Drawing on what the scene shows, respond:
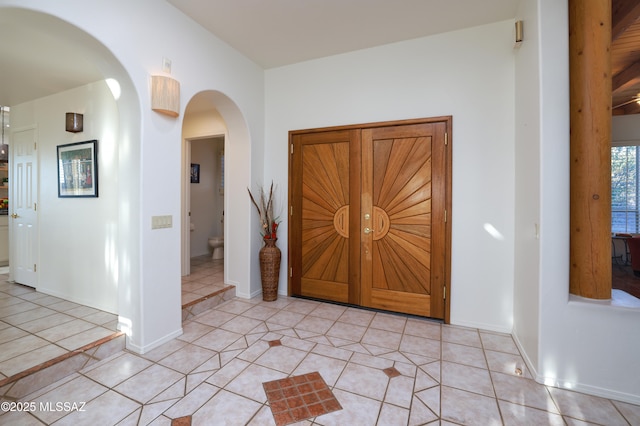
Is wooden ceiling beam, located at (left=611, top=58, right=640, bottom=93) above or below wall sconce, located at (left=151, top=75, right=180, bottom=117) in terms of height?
above

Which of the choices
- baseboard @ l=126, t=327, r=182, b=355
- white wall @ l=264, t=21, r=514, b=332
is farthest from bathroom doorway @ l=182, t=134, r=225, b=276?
white wall @ l=264, t=21, r=514, b=332

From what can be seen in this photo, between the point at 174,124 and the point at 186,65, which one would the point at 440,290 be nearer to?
the point at 174,124

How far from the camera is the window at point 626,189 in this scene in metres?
5.41

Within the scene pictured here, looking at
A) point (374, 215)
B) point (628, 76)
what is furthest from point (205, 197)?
point (628, 76)

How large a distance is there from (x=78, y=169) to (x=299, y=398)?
11.2 feet

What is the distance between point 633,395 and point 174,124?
3.95m

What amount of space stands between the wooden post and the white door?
5.76 meters

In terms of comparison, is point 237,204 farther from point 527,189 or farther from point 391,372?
point 527,189

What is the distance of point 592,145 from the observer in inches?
71.4

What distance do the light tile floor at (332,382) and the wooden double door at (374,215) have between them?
488mm

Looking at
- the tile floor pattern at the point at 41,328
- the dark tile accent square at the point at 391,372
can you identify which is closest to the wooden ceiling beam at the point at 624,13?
the dark tile accent square at the point at 391,372

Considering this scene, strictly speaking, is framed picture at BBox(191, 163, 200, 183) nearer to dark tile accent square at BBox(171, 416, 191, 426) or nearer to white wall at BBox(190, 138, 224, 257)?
white wall at BBox(190, 138, 224, 257)

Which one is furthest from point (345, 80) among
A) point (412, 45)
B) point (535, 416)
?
point (535, 416)

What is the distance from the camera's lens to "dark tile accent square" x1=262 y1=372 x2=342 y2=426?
1630 millimetres
